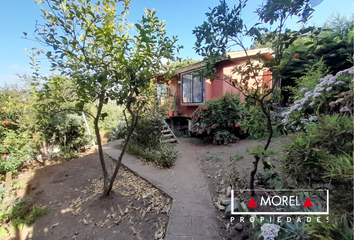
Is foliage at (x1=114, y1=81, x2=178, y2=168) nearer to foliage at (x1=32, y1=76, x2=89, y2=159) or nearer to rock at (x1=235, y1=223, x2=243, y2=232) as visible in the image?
foliage at (x1=32, y1=76, x2=89, y2=159)

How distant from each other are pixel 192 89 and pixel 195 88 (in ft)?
0.66

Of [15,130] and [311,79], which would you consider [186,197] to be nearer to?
[15,130]

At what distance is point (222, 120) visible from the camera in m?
5.98

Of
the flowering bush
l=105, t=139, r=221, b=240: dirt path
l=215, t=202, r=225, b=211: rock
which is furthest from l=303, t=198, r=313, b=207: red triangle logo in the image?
the flowering bush

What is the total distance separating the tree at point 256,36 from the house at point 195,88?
4.22 m

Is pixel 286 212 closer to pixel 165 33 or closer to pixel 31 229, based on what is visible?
pixel 165 33

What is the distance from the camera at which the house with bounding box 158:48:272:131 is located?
22.5 ft

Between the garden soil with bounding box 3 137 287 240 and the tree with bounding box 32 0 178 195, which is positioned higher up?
the tree with bounding box 32 0 178 195

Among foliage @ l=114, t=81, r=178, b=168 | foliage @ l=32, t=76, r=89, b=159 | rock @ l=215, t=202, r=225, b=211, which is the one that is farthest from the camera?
foliage @ l=32, t=76, r=89, b=159

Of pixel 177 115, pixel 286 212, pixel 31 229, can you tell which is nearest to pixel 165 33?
pixel 286 212

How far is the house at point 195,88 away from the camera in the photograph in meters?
6.86

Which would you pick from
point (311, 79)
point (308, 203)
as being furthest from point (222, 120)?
point (308, 203)

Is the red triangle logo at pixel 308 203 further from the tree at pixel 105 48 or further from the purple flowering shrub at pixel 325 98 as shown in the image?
the tree at pixel 105 48

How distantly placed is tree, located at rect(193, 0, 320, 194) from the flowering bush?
386cm
